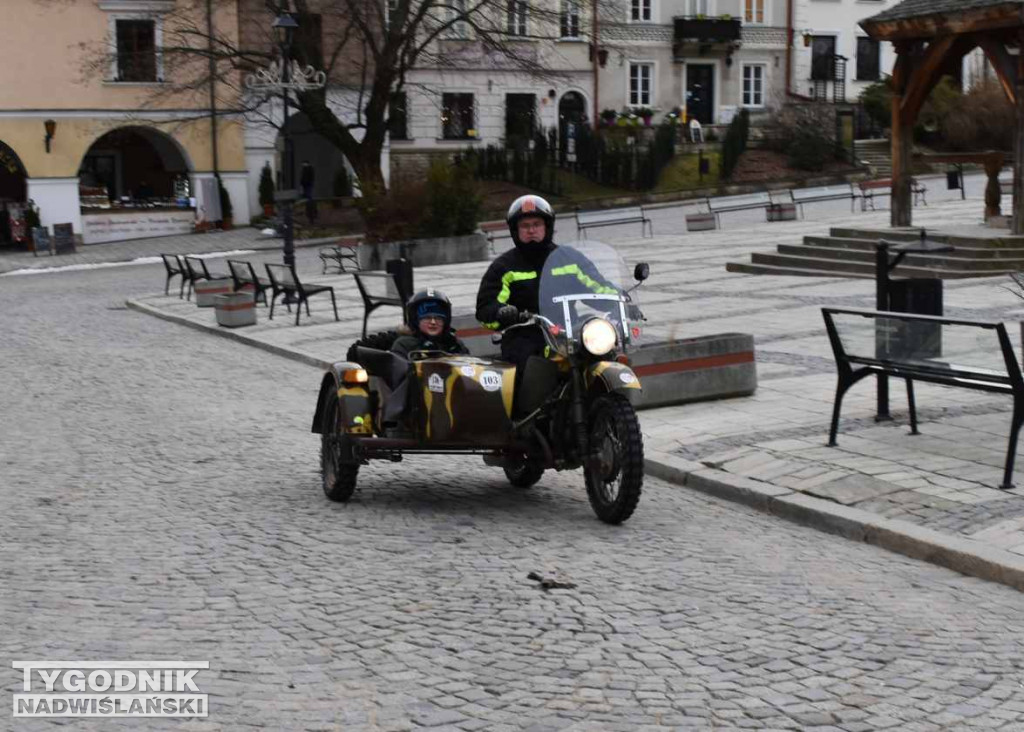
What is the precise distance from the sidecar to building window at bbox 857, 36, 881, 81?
55595 millimetres

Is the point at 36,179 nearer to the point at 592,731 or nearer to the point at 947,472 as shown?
the point at 947,472

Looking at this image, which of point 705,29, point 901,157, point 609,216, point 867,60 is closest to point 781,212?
point 609,216

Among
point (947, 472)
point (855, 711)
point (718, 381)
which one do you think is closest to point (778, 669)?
point (855, 711)

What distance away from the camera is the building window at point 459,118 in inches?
2128

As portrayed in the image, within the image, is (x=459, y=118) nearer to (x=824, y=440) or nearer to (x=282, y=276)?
(x=282, y=276)

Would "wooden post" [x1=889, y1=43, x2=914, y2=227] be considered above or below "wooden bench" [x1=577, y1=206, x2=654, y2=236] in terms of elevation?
above

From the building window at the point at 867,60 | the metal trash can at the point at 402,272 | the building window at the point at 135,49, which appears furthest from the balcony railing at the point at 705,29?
the metal trash can at the point at 402,272

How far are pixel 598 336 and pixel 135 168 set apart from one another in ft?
144

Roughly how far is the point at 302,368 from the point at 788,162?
118 feet

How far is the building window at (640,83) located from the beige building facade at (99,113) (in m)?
17.0

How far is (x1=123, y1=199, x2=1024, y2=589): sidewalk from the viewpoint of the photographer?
8133 mm

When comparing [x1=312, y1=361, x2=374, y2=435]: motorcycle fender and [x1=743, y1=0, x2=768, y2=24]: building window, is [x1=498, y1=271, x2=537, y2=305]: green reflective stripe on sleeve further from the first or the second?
[x1=743, y1=0, x2=768, y2=24]: building window

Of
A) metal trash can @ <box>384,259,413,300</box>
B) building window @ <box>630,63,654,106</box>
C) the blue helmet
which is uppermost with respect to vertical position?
building window @ <box>630,63,654,106</box>

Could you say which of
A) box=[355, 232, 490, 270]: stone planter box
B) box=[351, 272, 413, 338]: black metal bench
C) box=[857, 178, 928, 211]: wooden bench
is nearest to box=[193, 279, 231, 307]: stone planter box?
box=[351, 272, 413, 338]: black metal bench
